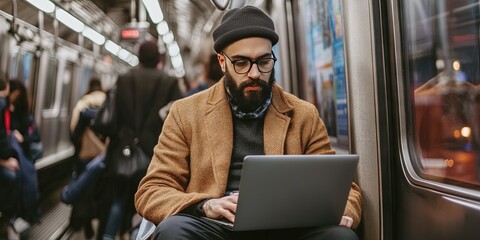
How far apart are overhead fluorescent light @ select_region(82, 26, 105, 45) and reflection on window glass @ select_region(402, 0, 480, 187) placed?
24.9 feet

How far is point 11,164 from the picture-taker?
438cm

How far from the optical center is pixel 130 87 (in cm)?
378

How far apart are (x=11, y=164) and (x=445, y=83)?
343 cm

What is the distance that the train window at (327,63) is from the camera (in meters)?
2.94

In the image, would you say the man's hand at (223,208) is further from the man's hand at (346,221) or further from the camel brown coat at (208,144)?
the man's hand at (346,221)

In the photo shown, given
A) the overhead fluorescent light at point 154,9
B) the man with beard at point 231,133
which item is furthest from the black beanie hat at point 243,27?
the overhead fluorescent light at point 154,9

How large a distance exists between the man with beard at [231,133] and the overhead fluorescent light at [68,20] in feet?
17.2

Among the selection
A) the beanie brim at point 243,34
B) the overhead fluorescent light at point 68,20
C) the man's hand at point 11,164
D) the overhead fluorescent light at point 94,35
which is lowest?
the man's hand at point 11,164

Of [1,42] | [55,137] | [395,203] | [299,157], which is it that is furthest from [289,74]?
[55,137]

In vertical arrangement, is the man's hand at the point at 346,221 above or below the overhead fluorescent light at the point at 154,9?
below

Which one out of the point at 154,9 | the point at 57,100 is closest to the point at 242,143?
the point at 154,9

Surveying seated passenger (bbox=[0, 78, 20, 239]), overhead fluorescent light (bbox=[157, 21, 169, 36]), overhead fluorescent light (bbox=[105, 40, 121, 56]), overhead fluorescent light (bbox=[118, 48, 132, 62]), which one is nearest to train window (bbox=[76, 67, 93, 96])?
overhead fluorescent light (bbox=[105, 40, 121, 56])

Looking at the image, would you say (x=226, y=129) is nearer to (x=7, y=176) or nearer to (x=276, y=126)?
(x=276, y=126)

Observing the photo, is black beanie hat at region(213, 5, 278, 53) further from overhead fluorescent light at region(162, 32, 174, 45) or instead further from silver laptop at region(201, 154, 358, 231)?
overhead fluorescent light at region(162, 32, 174, 45)
